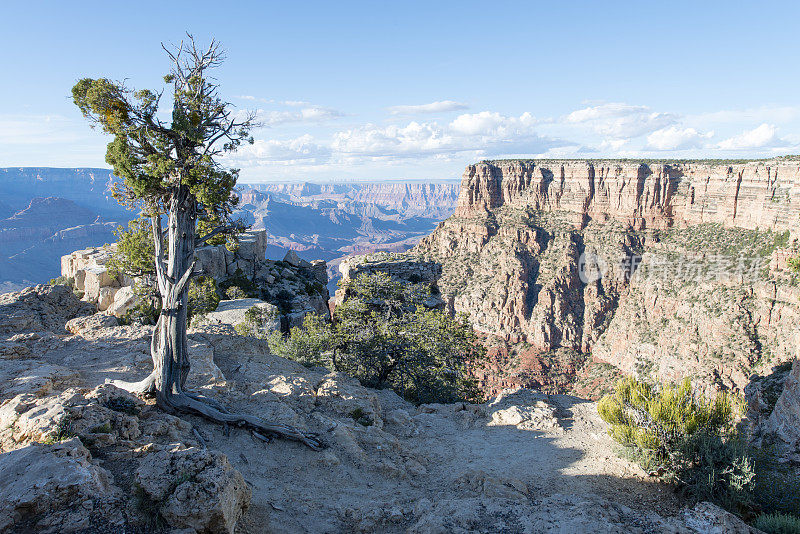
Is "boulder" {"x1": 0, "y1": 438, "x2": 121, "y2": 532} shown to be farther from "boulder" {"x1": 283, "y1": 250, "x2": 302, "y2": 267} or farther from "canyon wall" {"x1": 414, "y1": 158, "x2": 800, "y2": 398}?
"canyon wall" {"x1": 414, "y1": 158, "x2": 800, "y2": 398}

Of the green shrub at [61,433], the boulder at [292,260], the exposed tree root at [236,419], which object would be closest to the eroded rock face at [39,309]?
the exposed tree root at [236,419]

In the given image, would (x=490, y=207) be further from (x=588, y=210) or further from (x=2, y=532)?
(x=2, y=532)

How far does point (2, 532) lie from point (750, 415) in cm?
1984

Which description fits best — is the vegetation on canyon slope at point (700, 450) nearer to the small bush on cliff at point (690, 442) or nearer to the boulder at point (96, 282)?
the small bush on cliff at point (690, 442)

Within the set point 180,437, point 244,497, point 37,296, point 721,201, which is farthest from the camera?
point 721,201

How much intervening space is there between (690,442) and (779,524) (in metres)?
2.04

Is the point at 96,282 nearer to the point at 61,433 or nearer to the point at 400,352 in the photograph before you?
the point at 400,352

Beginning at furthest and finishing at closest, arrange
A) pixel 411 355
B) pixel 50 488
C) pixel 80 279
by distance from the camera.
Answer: pixel 80 279
pixel 411 355
pixel 50 488

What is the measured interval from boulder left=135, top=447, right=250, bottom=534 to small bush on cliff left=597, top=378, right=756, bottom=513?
8.86 meters

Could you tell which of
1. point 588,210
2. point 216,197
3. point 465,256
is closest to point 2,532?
point 216,197

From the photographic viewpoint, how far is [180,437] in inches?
341

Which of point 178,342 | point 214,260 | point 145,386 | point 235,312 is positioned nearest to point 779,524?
point 178,342

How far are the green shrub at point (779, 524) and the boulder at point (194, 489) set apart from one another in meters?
9.04

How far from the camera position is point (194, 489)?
577 cm
